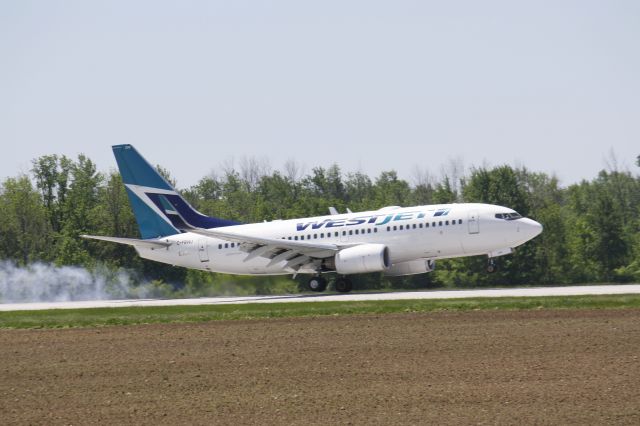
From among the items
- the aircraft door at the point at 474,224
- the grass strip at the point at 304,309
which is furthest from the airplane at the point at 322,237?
the grass strip at the point at 304,309

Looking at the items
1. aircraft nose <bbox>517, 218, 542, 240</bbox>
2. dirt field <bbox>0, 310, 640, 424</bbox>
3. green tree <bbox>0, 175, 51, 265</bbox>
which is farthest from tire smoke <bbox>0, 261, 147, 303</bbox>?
dirt field <bbox>0, 310, 640, 424</bbox>

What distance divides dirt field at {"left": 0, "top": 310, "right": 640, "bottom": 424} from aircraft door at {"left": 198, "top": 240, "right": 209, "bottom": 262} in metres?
20.4

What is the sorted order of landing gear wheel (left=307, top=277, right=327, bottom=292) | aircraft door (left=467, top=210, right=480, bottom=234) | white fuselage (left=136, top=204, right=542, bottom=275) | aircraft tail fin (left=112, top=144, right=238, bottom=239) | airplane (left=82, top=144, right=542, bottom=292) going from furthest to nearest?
aircraft tail fin (left=112, top=144, right=238, bottom=239) → landing gear wheel (left=307, top=277, right=327, bottom=292) → airplane (left=82, top=144, right=542, bottom=292) → white fuselage (left=136, top=204, right=542, bottom=275) → aircraft door (left=467, top=210, right=480, bottom=234)

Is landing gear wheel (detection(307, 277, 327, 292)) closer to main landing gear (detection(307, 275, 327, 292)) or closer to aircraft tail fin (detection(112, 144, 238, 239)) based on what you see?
main landing gear (detection(307, 275, 327, 292))

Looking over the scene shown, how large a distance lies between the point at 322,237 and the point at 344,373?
87.5 ft

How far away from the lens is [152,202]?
48188mm

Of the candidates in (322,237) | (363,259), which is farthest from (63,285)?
(363,259)

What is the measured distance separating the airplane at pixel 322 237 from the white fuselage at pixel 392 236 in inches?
1.7

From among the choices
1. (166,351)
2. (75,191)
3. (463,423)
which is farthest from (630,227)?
(463,423)

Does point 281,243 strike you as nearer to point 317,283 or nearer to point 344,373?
point 317,283

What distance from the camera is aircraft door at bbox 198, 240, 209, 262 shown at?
47219 mm

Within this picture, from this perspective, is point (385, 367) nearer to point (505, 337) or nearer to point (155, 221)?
point (505, 337)

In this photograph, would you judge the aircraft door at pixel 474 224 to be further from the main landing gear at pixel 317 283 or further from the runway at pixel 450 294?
the main landing gear at pixel 317 283

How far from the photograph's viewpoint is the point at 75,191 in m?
83.1
